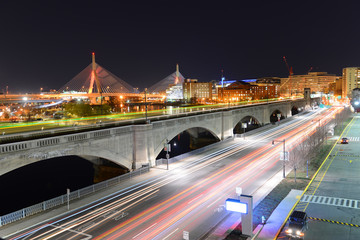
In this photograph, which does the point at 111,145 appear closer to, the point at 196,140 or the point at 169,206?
the point at 169,206

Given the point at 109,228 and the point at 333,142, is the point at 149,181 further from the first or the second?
the point at 333,142

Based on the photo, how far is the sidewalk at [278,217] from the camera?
18922mm

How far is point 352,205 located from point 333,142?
3469 centimetres

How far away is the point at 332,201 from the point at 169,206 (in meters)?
13.8

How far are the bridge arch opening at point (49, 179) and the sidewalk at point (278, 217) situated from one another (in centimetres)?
1949

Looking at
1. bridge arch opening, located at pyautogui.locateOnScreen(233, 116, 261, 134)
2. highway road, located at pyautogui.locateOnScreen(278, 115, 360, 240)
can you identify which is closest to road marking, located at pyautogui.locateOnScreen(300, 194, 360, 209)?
highway road, located at pyautogui.locateOnScreen(278, 115, 360, 240)

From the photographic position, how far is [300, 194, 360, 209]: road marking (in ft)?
79.8

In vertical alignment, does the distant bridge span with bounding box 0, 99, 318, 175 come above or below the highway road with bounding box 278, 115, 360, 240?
above

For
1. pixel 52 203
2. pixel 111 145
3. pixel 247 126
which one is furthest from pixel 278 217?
pixel 247 126

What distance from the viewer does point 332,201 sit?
25.0 meters

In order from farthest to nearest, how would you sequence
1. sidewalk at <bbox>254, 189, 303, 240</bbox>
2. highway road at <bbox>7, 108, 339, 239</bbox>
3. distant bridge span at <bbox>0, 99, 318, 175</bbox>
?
distant bridge span at <bbox>0, 99, 318, 175</bbox> < highway road at <bbox>7, 108, 339, 239</bbox> < sidewalk at <bbox>254, 189, 303, 240</bbox>

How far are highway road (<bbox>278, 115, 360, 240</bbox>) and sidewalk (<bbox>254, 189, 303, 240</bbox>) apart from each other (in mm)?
633

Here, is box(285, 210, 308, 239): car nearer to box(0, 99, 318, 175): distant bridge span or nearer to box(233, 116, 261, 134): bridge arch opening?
box(0, 99, 318, 175): distant bridge span

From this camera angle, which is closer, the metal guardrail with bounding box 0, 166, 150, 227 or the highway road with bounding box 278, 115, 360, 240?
the highway road with bounding box 278, 115, 360, 240
